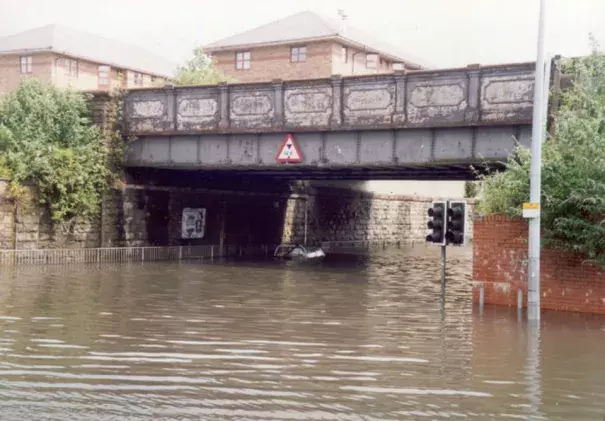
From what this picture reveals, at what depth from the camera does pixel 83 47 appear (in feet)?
205

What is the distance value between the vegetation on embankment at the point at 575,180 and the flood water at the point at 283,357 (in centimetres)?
194

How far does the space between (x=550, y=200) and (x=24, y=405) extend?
1300 centimetres

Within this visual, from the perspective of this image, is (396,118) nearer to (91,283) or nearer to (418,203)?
(91,283)

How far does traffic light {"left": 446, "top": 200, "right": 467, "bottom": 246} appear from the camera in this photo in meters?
17.4

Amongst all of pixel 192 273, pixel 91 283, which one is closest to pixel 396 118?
pixel 192 273

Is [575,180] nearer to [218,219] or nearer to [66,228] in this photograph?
[66,228]

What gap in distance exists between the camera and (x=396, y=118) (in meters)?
27.8

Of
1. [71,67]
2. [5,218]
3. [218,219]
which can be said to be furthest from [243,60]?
[5,218]

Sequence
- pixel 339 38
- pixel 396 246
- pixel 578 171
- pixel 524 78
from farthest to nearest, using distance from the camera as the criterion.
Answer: pixel 396 246 < pixel 339 38 < pixel 524 78 < pixel 578 171

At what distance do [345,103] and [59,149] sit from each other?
13664 millimetres

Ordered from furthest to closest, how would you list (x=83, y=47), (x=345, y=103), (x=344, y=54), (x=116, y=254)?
(x=83, y=47), (x=344, y=54), (x=116, y=254), (x=345, y=103)

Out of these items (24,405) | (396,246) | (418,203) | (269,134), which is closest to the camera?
(24,405)

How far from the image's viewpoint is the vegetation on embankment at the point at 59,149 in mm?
32656

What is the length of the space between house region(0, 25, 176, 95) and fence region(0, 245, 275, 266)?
78.1ft
